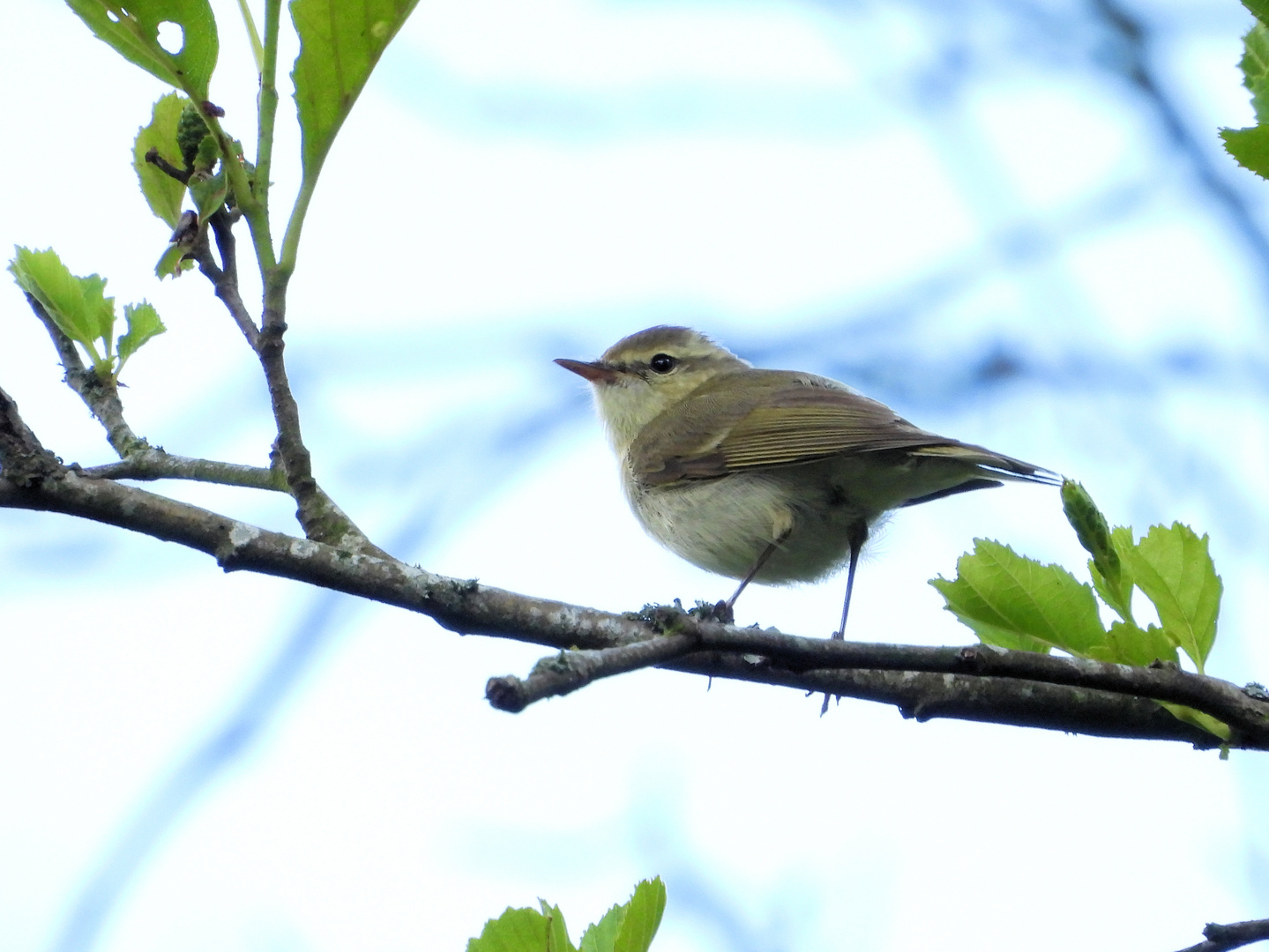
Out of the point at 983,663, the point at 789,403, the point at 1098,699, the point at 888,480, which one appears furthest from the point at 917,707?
the point at 789,403

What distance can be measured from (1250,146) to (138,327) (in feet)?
6.68

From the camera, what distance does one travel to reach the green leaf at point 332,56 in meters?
1.84

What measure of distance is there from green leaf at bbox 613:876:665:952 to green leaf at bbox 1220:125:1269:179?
1335mm

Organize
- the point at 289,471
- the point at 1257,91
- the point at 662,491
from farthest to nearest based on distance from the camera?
1. the point at 662,491
2. the point at 289,471
3. the point at 1257,91

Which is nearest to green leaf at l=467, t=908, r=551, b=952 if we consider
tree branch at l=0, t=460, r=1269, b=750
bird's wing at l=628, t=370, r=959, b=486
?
tree branch at l=0, t=460, r=1269, b=750

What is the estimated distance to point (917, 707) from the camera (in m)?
2.34

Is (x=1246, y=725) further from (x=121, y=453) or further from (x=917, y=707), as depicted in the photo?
(x=121, y=453)

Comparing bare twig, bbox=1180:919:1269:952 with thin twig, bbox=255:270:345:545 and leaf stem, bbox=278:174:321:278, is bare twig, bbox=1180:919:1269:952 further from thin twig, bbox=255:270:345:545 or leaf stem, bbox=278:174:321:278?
leaf stem, bbox=278:174:321:278

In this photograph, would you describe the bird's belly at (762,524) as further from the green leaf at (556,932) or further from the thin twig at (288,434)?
the green leaf at (556,932)

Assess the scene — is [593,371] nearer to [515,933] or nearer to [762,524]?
[762,524]

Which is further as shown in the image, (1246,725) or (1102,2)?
(1102,2)

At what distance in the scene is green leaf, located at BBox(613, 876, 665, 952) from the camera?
1.70 m

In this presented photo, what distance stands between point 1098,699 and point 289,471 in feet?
5.22

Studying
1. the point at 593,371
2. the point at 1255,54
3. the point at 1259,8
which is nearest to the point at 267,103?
the point at 1259,8
